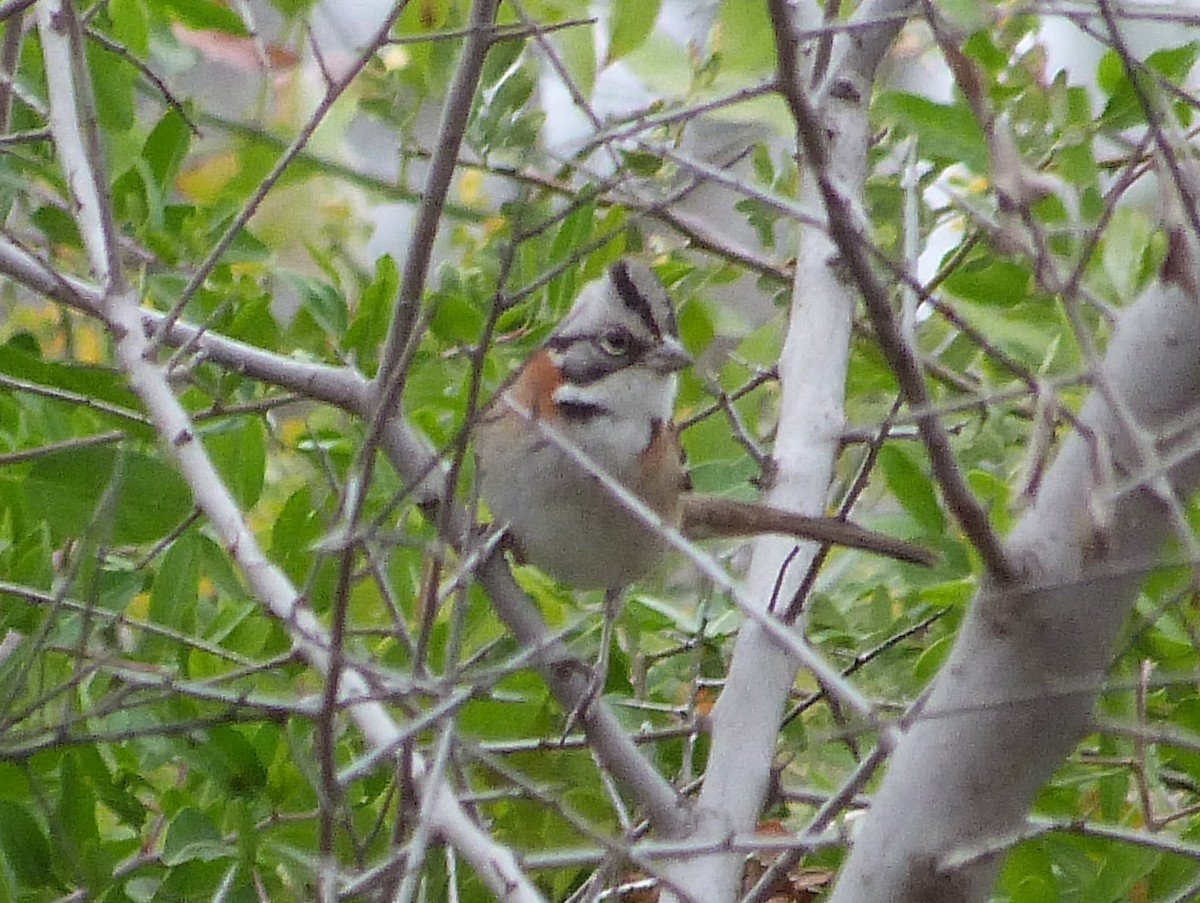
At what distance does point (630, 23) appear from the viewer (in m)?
2.15

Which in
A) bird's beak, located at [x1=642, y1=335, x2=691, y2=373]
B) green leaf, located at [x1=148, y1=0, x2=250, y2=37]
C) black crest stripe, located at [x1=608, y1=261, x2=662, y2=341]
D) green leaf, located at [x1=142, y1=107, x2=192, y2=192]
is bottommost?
bird's beak, located at [x1=642, y1=335, x2=691, y2=373]

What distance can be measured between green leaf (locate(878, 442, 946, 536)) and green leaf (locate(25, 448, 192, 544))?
909 millimetres

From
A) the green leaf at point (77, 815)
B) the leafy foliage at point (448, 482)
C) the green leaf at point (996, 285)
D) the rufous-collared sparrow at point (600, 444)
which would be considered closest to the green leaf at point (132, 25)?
the leafy foliage at point (448, 482)

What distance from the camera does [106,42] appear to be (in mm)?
1889

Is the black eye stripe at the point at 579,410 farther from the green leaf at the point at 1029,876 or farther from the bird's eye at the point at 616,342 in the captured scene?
the green leaf at the point at 1029,876

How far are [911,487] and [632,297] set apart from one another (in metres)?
0.54

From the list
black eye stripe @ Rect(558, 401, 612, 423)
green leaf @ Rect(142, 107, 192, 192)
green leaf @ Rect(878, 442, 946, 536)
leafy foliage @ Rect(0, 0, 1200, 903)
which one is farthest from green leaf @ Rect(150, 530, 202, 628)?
green leaf @ Rect(878, 442, 946, 536)

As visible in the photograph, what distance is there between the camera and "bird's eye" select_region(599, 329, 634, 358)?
93.2 inches

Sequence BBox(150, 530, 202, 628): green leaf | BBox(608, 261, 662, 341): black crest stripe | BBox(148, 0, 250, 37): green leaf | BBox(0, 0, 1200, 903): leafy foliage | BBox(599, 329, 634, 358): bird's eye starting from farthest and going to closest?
BBox(599, 329, 634, 358): bird's eye < BBox(608, 261, 662, 341): black crest stripe < BBox(148, 0, 250, 37): green leaf < BBox(150, 530, 202, 628): green leaf < BBox(0, 0, 1200, 903): leafy foliage

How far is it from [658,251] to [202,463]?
4.33 feet

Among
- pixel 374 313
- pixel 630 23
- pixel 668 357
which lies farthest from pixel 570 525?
pixel 630 23

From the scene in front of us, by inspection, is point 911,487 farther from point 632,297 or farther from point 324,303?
point 324,303

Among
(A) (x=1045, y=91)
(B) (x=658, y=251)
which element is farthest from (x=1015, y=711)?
(B) (x=658, y=251)

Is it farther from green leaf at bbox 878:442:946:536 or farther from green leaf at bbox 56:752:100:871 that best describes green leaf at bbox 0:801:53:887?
green leaf at bbox 878:442:946:536
